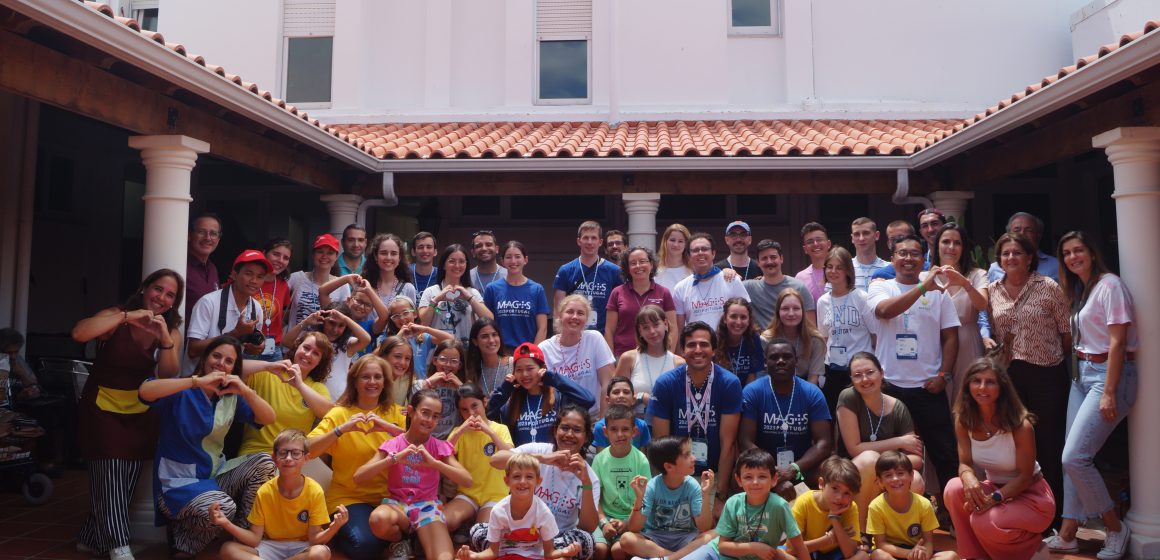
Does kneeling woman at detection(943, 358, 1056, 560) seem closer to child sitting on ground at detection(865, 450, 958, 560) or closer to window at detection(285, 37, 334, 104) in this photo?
child sitting on ground at detection(865, 450, 958, 560)

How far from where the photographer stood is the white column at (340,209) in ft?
26.5

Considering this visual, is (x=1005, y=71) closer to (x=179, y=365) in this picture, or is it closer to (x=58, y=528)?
(x=179, y=365)

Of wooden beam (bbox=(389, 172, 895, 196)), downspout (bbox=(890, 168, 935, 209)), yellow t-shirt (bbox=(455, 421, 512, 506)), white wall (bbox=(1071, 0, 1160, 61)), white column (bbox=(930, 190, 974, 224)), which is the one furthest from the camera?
white wall (bbox=(1071, 0, 1160, 61))

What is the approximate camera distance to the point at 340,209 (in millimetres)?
8094

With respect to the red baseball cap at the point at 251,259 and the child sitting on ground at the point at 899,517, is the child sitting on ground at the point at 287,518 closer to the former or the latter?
the red baseball cap at the point at 251,259

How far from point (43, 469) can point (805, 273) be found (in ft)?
20.2

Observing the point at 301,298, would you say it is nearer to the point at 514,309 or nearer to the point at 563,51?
the point at 514,309

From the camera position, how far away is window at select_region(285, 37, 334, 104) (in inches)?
452

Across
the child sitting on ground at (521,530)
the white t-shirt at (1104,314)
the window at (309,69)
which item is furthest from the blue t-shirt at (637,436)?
the window at (309,69)

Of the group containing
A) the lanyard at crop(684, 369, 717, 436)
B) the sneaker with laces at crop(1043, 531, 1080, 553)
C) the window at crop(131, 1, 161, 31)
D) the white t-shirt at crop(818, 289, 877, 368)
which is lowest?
the sneaker with laces at crop(1043, 531, 1080, 553)

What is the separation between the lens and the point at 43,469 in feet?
21.2

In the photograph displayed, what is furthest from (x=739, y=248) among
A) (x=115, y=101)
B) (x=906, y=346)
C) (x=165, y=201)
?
(x=115, y=101)

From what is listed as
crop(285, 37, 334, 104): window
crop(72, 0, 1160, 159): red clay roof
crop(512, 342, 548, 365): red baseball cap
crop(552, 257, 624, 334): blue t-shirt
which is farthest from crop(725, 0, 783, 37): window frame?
crop(512, 342, 548, 365): red baseball cap

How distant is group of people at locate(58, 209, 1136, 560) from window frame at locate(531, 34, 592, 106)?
571 centimetres
